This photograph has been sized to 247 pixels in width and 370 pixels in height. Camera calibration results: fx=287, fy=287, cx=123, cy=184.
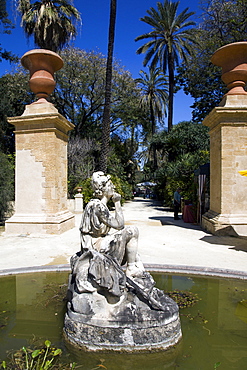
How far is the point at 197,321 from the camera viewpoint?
3.23 meters

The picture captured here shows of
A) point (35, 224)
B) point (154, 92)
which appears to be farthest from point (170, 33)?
point (35, 224)

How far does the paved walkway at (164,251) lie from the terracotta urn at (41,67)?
15.5ft

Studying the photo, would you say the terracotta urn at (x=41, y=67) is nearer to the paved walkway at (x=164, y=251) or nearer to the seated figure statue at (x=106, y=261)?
the paved walkway at (x=164, y=251)

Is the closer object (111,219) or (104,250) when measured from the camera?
(104,250)

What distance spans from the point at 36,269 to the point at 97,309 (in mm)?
2565

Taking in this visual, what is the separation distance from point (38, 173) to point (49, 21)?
11.6 m

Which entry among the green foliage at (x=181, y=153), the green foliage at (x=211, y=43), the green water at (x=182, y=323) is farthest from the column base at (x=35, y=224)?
the green foliage at (x=211, y=43)

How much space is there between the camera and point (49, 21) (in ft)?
53.5

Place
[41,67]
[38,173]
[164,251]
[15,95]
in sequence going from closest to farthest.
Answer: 1. [164,251]
2. [38,173]
3. [41,67]
4. [15,95]

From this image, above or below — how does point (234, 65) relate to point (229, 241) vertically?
above

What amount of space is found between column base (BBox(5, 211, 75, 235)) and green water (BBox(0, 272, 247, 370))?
3.88 metres

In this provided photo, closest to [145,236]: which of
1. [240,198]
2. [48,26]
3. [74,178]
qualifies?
[240,198]

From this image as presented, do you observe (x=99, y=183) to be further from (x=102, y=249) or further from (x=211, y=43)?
(x=211, y=43)

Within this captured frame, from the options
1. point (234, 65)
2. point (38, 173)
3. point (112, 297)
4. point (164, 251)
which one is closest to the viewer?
point (112, 297)
